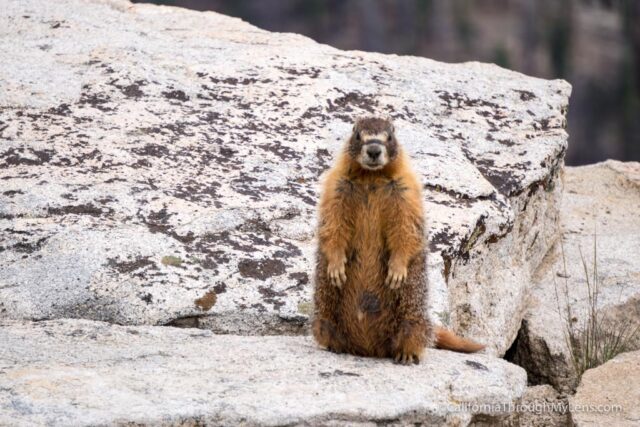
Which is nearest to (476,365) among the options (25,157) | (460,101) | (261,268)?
(261,268)

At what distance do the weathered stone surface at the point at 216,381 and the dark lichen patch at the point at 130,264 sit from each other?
24.1 inches

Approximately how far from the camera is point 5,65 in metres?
9.41

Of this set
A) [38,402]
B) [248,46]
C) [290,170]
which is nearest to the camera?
[38,402]

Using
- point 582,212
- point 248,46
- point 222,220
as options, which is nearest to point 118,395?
point 222,220

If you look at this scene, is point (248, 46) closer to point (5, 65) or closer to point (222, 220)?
point (5, 65)

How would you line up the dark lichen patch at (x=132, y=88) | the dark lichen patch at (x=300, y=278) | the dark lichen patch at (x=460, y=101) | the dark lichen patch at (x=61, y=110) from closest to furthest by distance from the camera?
the dark lichen patch at (x=300, y=278) < the dark lichen patch at (x=61, y=110) < the dark lichen patch at (x=132, y=88) < the dark lichen patch at (x=460, y=101)

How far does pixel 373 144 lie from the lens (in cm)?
619

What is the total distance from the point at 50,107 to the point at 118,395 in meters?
3.99

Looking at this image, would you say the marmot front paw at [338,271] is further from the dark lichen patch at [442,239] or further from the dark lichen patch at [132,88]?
the dark lichen patch at [132,88]

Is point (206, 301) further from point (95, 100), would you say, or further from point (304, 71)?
point (304, 71)

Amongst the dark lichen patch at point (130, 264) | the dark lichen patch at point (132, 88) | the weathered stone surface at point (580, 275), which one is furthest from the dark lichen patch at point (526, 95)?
the dark lichen patch at point (130, 264)

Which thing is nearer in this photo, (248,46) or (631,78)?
(248,46)

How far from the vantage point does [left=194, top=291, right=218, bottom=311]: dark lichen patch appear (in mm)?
7000

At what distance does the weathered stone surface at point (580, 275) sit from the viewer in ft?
27.6
